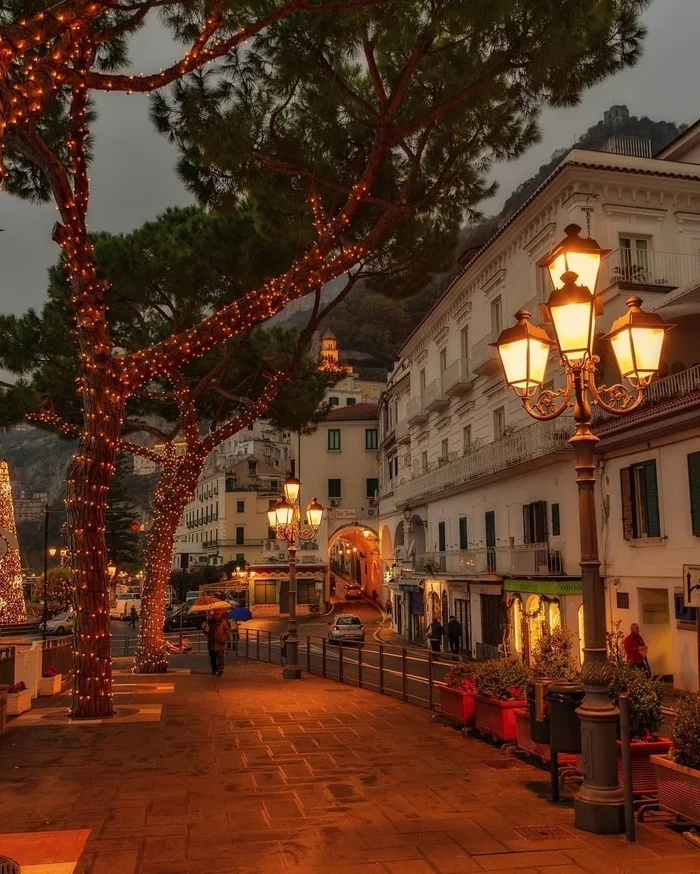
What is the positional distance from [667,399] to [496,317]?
1001cm

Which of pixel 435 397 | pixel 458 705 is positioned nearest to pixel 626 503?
pixel 458 705

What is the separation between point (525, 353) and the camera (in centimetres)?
674

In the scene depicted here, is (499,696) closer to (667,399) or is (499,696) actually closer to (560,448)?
(667,399)

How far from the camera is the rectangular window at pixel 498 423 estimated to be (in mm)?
26594

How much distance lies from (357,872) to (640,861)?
1866 millimetres

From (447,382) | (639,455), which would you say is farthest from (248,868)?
(447,382)

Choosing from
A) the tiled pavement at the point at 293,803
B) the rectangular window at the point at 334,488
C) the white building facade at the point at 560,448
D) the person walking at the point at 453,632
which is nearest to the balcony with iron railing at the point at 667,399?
the white building facade at the point at 560,448

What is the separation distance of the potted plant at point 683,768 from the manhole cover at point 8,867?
4.47 metres

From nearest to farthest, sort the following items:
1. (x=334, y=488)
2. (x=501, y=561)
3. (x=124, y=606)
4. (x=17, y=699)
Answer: (x=17, y=699) → (x=501, y=561) → (x=334, y=488) → (x=124, y=606)

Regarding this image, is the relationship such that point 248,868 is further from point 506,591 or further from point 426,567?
point 426,567

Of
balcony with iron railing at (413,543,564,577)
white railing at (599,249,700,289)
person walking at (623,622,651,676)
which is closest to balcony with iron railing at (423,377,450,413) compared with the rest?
balcony with iron railing at (413,543,564,577)

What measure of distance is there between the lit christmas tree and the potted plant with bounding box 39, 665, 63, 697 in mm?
1688

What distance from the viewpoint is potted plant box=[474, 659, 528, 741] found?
9117 mm

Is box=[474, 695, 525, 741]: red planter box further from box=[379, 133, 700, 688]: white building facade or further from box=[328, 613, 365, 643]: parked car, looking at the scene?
box=[328, 613, 365, 643]: parked car
